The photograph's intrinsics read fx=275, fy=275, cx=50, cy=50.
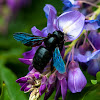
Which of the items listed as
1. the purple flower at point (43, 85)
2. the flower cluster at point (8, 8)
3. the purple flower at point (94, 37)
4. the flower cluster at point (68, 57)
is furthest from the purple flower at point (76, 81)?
the flower cluster at point (8, 8)

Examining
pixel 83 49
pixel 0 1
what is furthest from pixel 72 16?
pixel 0 1

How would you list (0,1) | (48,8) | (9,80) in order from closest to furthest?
(48,8) → (9,80) → (0,1)

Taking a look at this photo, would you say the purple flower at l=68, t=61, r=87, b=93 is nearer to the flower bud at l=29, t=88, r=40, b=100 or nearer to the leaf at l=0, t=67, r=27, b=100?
the flower bud at l=29, t=88, r=40, b=100

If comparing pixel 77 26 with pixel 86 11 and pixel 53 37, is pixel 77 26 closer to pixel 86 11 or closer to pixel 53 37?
pixel 53 37

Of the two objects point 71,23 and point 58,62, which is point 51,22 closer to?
point 71,23

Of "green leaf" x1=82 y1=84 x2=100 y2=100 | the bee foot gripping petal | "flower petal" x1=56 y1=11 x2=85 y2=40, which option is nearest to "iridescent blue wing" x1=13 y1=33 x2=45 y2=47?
the bee foot gripping petal

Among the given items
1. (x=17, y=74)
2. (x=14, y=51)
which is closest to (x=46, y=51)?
(x=17, y=74)
